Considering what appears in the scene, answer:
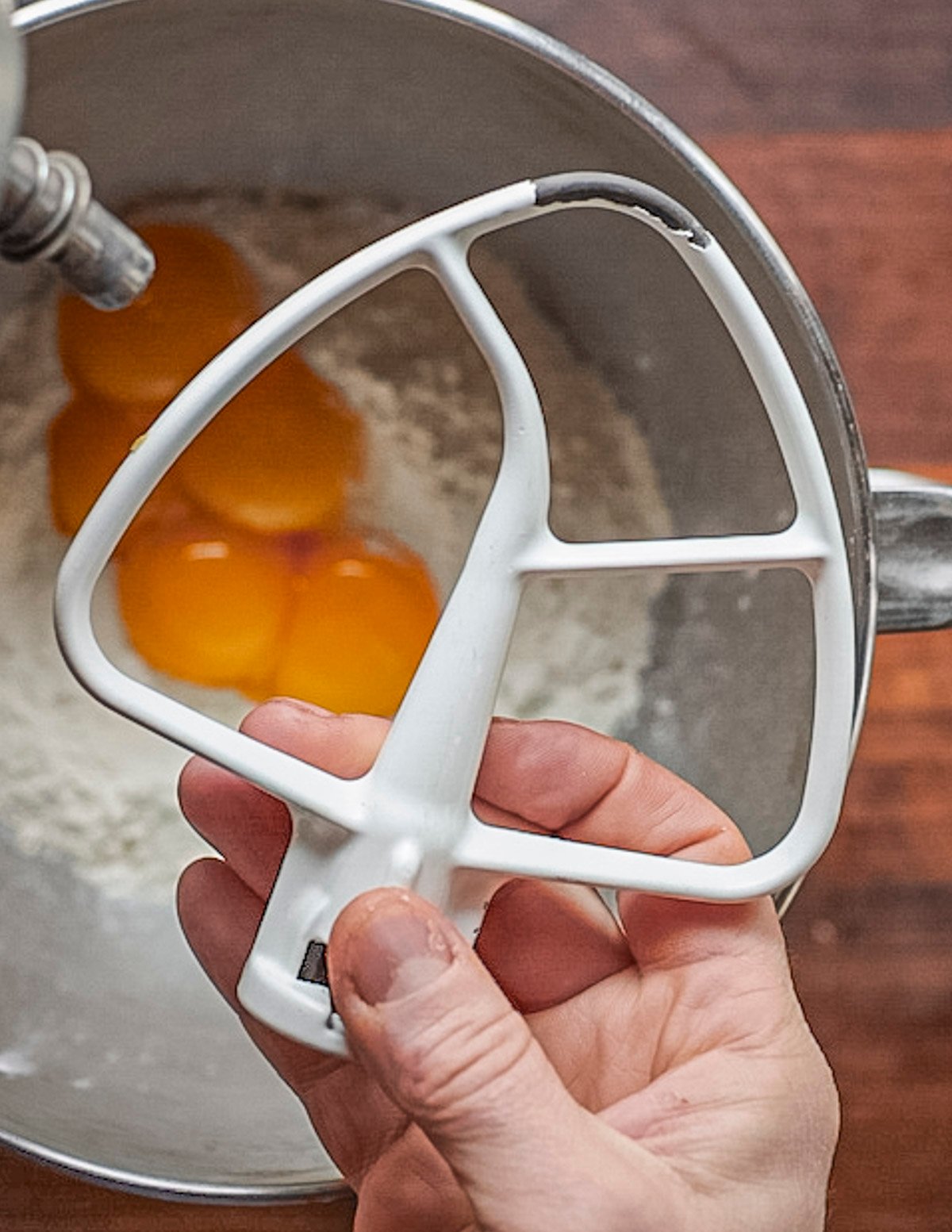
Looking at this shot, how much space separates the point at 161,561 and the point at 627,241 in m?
0.28

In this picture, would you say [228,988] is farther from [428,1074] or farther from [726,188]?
[726,188]

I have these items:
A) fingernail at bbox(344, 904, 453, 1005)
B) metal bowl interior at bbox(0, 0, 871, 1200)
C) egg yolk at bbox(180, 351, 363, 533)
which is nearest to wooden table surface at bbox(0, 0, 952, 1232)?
metal bowl interior at bbox(0, 0, 871, 1200)

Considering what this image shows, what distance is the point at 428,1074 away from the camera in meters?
0.39

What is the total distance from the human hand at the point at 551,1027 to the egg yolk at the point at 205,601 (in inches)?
5.6

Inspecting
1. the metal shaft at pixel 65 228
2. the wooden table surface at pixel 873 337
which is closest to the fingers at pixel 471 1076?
the metal shaft at pixel 65 228

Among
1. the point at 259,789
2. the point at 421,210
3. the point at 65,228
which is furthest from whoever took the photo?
the point at 421,210

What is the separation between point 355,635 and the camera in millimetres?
669

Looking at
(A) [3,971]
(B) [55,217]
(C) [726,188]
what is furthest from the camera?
(A) [3,971]

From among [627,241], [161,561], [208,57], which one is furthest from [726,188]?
[161,561]

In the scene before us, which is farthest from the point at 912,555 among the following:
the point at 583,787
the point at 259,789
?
the point at 259,789

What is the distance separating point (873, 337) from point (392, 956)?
0.46 metres

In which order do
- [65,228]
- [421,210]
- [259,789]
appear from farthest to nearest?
[421,210]
[259,789]
[65,228]

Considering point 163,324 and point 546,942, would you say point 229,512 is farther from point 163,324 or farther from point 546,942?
point 546,942

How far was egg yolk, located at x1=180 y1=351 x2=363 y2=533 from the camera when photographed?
68 centimetres
